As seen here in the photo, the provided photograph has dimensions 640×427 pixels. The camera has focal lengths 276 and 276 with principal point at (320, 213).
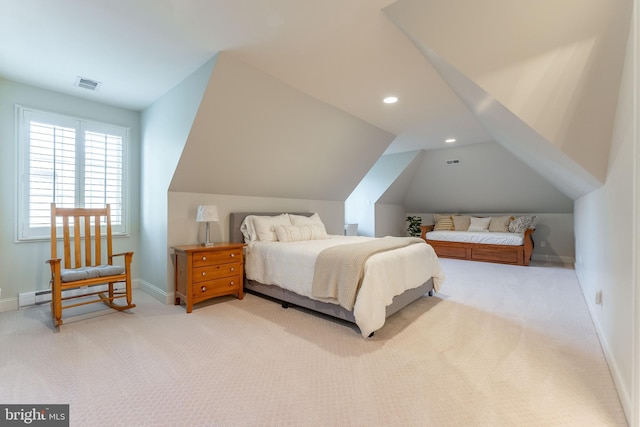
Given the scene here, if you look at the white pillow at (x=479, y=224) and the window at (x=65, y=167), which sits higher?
the window at (x=65, y=167)

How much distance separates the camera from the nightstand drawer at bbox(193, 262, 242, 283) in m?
3.02

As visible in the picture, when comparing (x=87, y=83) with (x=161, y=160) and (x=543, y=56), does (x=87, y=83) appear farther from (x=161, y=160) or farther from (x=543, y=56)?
(x=543, y=56)

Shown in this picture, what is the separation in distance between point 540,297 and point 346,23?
12.6ft


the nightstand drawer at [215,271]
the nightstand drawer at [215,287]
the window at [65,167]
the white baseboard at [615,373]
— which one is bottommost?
the white baseboard at [615,373]

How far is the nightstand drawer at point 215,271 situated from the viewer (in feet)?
9.89

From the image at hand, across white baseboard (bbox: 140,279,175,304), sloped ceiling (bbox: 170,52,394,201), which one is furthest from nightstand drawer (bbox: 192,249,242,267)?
sloped ceiling (bbox: 170,52,394,201)

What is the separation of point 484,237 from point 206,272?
550cm

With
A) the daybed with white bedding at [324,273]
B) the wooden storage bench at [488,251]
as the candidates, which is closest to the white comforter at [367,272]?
the daybed with white bedding at [324,273]

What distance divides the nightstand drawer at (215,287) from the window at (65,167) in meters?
1.66

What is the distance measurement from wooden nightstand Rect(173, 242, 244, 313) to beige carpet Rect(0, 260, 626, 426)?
0.20m

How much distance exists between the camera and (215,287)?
124 inches

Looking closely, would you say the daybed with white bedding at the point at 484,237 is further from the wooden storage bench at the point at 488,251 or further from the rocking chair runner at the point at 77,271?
the rocking chair runner at the point at 77,271

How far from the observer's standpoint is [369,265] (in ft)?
7.90

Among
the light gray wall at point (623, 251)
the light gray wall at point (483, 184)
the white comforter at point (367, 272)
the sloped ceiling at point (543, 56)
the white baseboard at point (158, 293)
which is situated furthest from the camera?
the light gray wall at point (483, 184)
